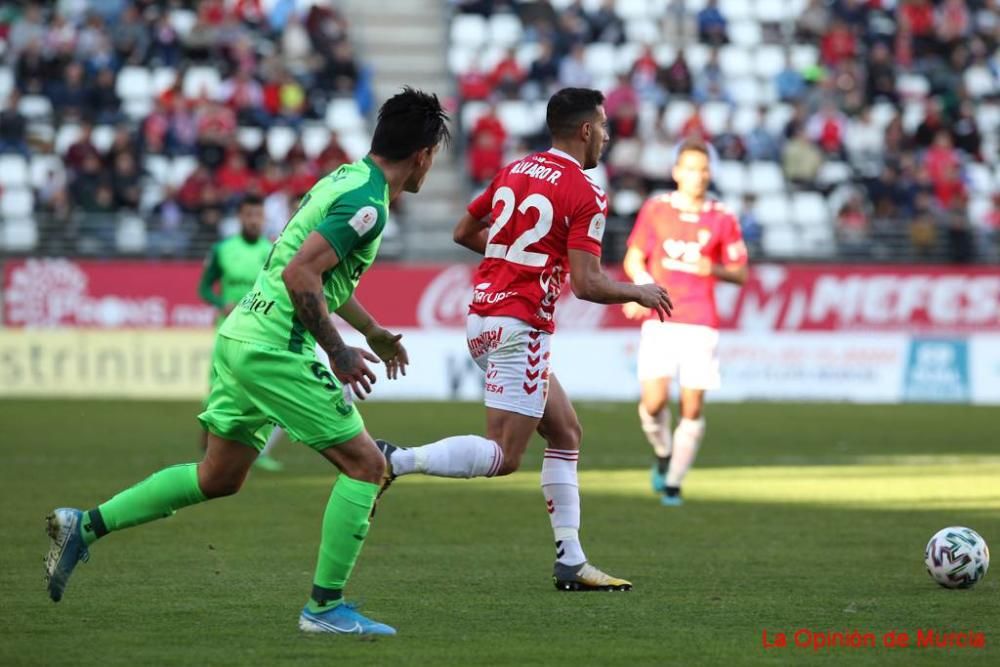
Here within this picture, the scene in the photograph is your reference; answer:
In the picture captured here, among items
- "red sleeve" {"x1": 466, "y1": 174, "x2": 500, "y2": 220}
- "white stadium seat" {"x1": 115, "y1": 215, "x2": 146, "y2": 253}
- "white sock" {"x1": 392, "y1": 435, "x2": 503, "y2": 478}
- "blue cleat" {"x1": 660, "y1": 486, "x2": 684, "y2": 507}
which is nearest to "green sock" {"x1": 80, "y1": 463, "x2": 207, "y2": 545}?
"white sock" {"x1": 392, "y1": 435, "x2": 503, "y2": 478}

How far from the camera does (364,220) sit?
677 cm

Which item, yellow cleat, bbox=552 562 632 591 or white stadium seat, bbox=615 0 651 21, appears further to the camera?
white stadium seat, bbox=615 0 651 21

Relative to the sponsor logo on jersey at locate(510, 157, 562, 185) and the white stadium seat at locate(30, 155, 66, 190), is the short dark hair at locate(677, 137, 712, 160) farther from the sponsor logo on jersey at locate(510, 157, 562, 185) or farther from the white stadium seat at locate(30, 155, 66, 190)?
the white stadium seat at locate(30, 155, 66, 190)

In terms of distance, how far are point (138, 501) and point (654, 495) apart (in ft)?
21.9

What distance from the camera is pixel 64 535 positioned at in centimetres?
730

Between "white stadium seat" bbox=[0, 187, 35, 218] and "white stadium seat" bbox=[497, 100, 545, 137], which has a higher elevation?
"white stadium seat" bbox=[497, 100, 545, 137]

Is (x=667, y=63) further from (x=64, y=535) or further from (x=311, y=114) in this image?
(x=64, y=535)

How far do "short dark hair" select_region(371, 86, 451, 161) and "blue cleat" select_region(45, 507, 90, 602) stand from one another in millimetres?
2077

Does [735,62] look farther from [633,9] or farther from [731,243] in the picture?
[731,243]

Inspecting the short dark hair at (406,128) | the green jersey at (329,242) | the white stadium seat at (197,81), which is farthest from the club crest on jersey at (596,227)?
the white stadium seat at (197,81)

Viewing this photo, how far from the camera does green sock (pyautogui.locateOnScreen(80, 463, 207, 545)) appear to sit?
24.1 ft

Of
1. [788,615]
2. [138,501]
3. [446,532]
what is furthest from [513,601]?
[446,532]

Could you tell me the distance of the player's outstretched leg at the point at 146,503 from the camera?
7.26 meters

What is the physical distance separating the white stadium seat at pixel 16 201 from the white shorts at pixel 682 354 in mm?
16102
